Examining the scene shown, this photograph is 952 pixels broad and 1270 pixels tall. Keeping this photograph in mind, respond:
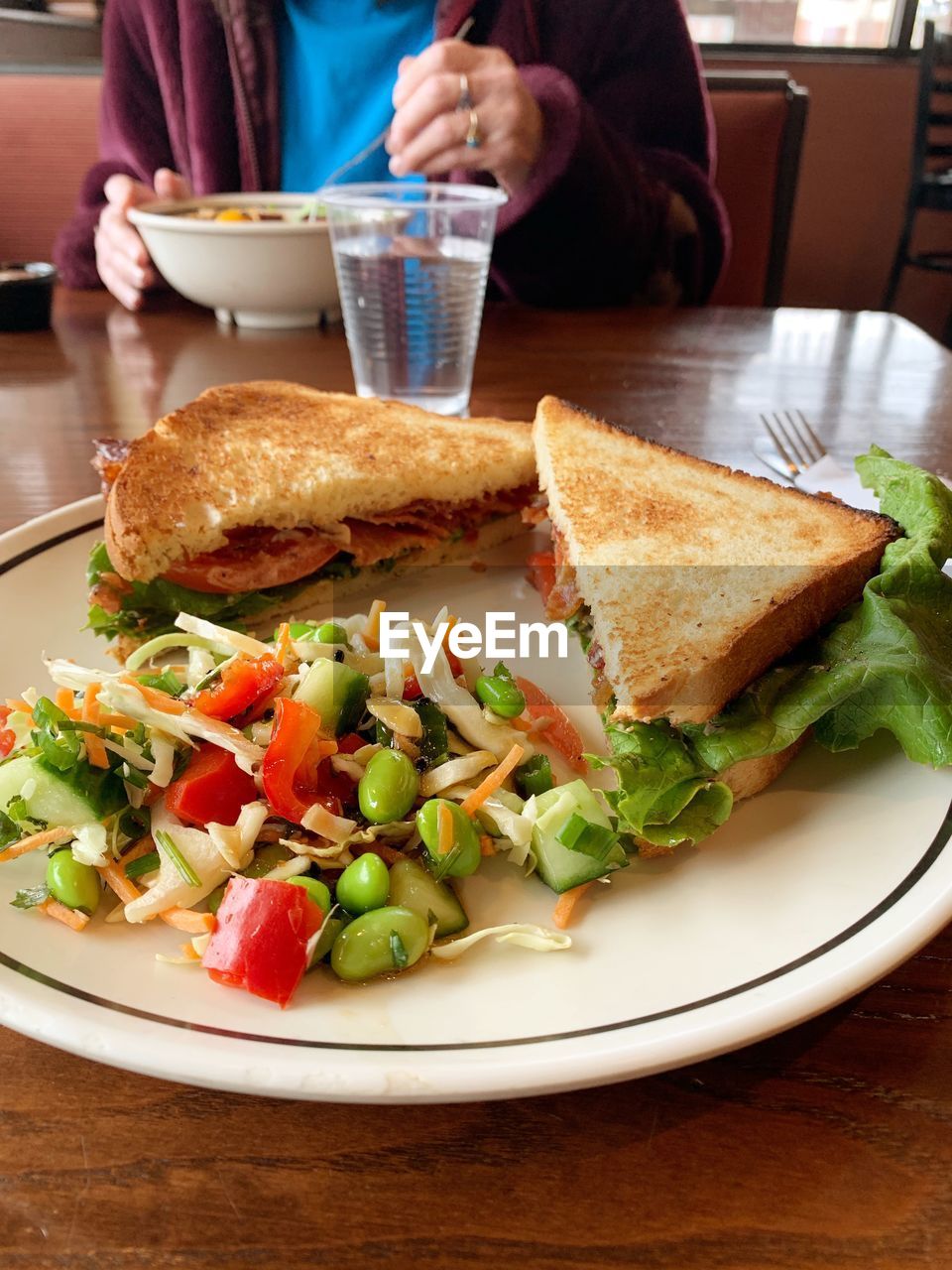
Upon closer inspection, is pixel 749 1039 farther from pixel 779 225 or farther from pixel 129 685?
pixel 779 225

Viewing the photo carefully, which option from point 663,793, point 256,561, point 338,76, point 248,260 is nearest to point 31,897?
point 663,793

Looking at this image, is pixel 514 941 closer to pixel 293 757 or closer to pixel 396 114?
pixel 293 757

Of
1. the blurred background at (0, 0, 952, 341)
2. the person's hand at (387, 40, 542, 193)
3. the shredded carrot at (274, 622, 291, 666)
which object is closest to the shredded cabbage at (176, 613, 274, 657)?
the shredded carrot at (274, 622, 291, 666)

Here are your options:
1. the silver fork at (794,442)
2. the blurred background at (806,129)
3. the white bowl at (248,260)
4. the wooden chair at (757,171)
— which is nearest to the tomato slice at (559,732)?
the silver fork at (794,442)

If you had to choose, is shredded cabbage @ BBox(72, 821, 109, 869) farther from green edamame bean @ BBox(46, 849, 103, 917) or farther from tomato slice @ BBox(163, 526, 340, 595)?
tomato slice @ BBox(163, 526, 340, 595)

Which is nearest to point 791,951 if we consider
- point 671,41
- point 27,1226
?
point 27,1226

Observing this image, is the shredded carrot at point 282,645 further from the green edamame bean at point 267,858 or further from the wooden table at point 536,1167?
the wooden table at point 536,1167
